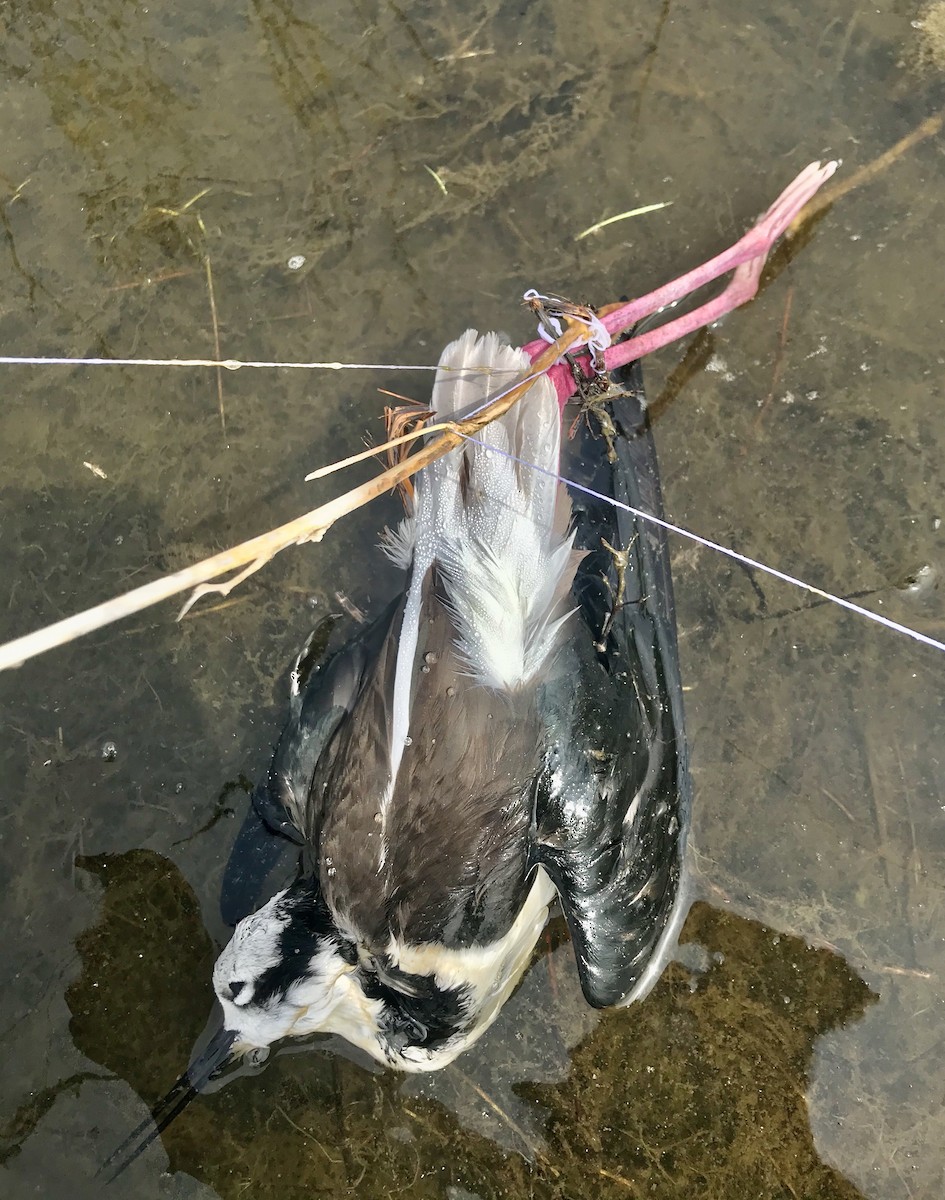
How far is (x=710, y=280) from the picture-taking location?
242cm

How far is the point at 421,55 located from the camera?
2748 millimetres

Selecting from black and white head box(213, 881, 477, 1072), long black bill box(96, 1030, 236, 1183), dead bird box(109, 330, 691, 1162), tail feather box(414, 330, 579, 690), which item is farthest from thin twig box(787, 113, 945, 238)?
long black bill box(96, 1030, 236, 1183)

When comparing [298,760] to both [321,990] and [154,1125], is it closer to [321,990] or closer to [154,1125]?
[321,990]

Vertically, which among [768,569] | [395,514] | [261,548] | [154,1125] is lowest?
[154,1125]

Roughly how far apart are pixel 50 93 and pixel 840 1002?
156 inches

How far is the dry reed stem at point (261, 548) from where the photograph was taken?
92 cm

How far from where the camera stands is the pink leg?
221 centimetres

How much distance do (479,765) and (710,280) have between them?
1.56 metres

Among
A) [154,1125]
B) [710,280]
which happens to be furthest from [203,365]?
[154,1125]

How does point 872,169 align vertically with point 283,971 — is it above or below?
above

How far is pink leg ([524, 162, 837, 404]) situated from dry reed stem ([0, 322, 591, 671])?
19 cm

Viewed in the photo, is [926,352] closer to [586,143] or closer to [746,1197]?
[586,143]

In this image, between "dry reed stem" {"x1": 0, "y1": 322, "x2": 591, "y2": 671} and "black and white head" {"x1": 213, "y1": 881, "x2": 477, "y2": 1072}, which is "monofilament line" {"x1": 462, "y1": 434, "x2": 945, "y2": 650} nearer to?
"dry reed stem" {"x1": 0, "y1": 322, "x2": 591, "y2": 671}

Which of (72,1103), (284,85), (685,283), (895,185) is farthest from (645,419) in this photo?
(72,1103)
